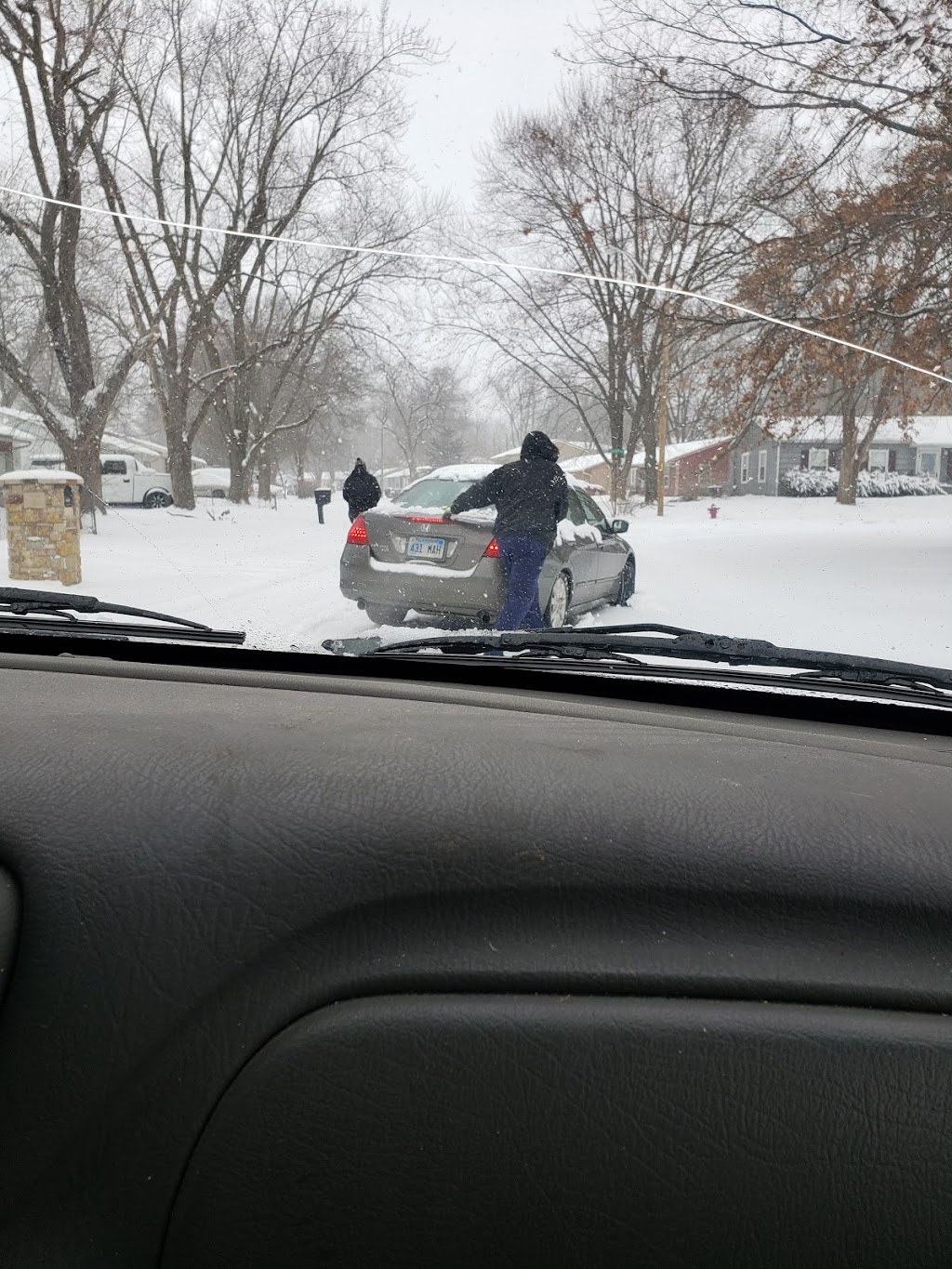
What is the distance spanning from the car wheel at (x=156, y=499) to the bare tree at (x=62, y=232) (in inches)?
6.0

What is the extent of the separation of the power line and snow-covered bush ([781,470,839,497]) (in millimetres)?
314

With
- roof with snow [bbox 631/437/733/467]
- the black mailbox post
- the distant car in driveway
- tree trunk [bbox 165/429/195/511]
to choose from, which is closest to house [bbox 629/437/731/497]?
roof with snow [bbox 631/437/733/467]

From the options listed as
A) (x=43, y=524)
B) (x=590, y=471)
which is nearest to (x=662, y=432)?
(x=590, y=471)

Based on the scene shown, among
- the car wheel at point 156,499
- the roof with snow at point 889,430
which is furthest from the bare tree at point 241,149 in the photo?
the roof with snow at point 889,430

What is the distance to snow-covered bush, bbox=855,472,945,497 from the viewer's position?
8.32ft

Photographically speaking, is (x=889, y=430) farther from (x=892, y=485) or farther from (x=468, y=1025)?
(x=468, y=1025)

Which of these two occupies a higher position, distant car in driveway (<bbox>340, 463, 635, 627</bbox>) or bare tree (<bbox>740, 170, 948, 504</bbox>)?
bare tree (<bbox>740, 170, 948, 504</bbox>)

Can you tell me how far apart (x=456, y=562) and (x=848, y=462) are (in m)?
1.06

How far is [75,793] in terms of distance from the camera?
153 cm

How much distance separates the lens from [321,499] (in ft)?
9.64

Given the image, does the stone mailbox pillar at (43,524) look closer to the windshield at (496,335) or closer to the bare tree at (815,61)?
the windshield at (496,335)

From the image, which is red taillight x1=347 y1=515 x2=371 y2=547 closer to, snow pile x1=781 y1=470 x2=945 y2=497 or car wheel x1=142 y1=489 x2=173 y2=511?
car wheel x1=142 y1=489 x2=173 y2=511

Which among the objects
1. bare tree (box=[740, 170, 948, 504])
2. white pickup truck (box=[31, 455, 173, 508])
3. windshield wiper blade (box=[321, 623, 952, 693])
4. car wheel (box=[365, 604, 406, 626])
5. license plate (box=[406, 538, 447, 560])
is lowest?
windshield wiper blade (box=[321, 623, 952, 693])

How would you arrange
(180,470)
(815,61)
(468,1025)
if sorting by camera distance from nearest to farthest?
(468,1025) → (815,61) → (180,470)
